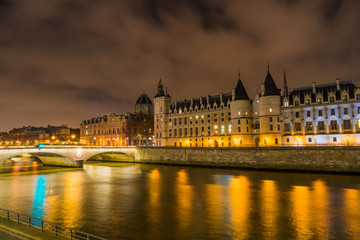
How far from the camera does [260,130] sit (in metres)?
69.8

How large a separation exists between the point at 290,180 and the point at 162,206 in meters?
23.4

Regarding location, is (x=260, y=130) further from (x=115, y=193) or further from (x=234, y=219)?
(x=234, y=219)

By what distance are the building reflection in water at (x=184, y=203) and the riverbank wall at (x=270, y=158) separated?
69.0ft

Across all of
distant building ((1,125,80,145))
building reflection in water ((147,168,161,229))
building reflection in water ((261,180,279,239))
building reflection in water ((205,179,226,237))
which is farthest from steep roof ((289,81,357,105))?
distant building ((1,125,80,145))

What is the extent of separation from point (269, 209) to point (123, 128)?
9721 centimetres

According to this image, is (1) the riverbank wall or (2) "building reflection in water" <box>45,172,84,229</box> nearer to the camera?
(2) "building reflection in water" <box>45,172,84,229</box>

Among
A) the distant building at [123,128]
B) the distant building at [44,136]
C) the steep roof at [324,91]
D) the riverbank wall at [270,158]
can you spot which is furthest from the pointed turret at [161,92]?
the distant building at [44,136]

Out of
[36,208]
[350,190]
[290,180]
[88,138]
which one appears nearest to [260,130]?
[290,180]

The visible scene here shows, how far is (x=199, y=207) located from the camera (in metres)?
26.0

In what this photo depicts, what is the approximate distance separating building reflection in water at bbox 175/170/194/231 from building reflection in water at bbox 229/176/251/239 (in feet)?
11.9

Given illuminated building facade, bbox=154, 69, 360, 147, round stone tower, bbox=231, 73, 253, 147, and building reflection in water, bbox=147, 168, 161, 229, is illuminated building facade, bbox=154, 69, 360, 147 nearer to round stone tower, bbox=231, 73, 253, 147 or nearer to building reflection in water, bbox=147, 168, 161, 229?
round stone tower, bbox=231, 73, 253, 147

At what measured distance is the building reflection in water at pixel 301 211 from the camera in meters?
19.0

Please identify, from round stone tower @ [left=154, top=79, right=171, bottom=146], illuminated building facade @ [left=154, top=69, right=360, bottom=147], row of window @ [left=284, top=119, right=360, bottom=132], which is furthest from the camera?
round stone tower @ [left=154, top=79, right=171, bottom=146]

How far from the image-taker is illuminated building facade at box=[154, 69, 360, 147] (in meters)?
61.2
